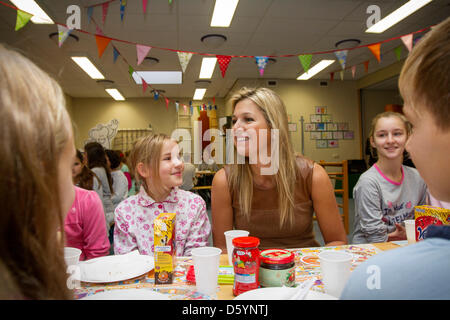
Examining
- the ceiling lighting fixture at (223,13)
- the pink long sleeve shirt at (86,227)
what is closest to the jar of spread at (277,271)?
the pink long sleeve shirt at (86,227)

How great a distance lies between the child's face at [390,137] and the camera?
1.93 meters

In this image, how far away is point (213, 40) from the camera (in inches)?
189

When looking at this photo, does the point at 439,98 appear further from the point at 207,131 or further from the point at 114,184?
the point at 207,131

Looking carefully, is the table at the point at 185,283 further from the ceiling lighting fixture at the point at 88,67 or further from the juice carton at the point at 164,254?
the ceiling lighting fixture at the point at 88,67

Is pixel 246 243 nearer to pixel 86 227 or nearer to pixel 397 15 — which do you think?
pixel 86 227

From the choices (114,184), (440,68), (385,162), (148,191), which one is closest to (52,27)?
(114,184)

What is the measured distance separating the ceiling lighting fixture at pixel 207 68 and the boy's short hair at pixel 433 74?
18.2 feet

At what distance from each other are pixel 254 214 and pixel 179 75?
5.92 metres

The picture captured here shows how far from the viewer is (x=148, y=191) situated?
1648mm

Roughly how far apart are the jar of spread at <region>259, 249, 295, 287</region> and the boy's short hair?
0.55 meters

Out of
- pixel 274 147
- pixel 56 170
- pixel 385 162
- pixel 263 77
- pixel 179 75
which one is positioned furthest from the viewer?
pixel 263 77

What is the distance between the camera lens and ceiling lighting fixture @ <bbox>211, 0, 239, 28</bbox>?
147 inches

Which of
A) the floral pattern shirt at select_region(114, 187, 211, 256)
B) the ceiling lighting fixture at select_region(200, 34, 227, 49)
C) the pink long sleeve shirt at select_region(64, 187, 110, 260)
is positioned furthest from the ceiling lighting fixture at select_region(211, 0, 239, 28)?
the pink long sleeve shirt at select_region(64, 187, 110, 260)

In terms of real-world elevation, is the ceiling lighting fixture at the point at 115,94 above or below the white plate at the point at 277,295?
above
